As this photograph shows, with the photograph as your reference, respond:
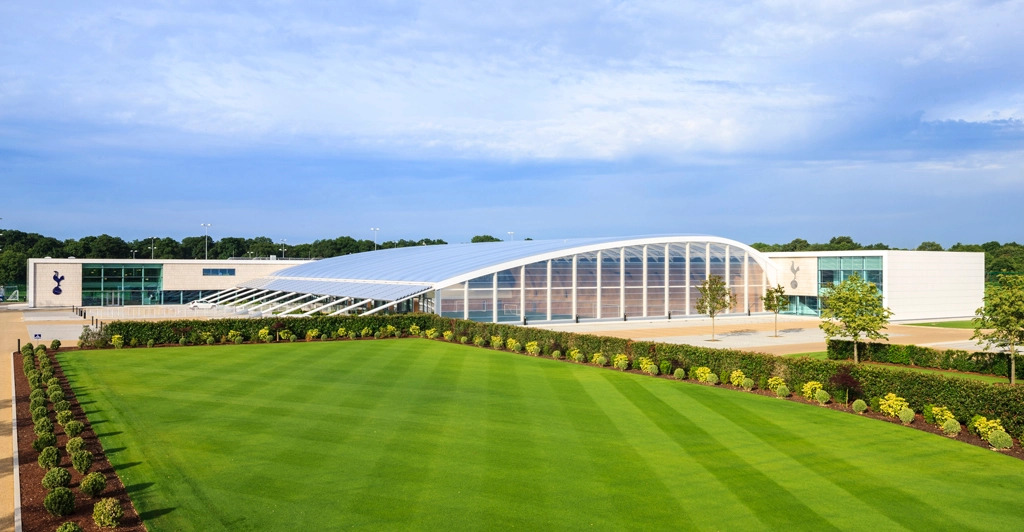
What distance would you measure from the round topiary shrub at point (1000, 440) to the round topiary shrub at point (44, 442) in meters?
23.9

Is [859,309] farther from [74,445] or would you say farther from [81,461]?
[74,445]

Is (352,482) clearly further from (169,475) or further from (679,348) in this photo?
(679,348)

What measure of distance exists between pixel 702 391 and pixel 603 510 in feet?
44.0

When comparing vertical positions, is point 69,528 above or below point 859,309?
below

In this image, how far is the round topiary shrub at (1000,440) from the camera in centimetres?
1802

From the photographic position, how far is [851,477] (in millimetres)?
15461

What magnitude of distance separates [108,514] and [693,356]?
2175cm

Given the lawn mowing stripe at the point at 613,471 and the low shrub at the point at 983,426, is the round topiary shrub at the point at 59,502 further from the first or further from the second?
the low shrub at the point at 983,426

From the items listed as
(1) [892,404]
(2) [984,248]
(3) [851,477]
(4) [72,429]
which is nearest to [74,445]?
(4) [72,429]

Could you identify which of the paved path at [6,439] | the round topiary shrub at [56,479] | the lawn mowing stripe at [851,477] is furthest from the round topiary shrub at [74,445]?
the lawn mowing stripe at [851,477]

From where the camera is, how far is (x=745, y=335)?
156 ft

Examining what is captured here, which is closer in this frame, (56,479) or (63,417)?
(56,479)

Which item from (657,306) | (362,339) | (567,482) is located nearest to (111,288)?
(362,339)

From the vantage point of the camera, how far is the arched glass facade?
4962 cm
